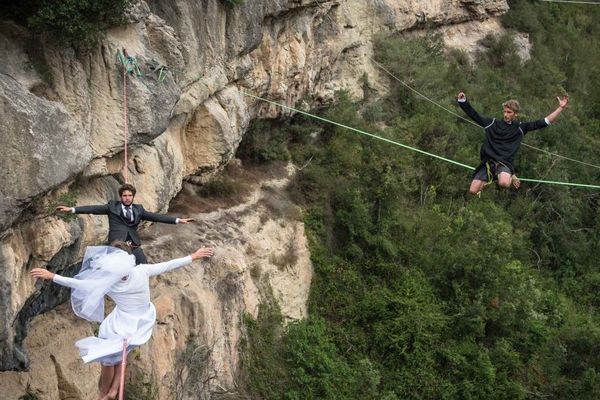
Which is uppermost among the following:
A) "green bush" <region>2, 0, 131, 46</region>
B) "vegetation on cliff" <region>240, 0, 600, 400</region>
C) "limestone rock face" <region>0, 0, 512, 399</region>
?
"green bush" <region>2, 0, 131, 46</region>

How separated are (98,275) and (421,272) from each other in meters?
13.4

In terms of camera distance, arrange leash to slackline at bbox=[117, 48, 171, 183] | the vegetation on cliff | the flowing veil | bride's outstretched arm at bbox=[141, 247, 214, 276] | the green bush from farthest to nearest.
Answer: the vegetation on cliff
leash to slackline at bbox=[117, 48, 171, 183]
the green bush
bride's outstretched arm at bbox=[141, 247, 214, 276]
the flowing veil

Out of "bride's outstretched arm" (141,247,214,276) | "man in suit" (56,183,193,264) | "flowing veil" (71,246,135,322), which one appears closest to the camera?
"flowing veil" (71,246,135,322)

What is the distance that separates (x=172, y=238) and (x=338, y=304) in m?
5.85

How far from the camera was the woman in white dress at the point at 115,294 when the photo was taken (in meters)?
8.62

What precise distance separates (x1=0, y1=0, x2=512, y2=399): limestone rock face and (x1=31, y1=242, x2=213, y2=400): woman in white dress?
855mm

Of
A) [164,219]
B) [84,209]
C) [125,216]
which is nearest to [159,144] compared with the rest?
[125,216]

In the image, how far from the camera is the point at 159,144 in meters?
13.7

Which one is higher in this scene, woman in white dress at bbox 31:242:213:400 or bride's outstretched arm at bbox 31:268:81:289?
bride's outstretched arm at bbox 31:268:81:289

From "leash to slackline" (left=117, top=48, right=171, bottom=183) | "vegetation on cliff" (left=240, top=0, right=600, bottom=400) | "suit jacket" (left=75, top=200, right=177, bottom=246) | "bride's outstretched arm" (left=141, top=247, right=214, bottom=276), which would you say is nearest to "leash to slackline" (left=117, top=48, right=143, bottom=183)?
"leash to slackline" (left=117, top=48, right=171, bottom=183)

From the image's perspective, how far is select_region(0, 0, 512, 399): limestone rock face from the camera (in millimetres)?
9234

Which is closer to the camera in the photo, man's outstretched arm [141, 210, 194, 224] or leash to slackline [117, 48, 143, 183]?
man's outstretched arm [141, 210, 194, 224]

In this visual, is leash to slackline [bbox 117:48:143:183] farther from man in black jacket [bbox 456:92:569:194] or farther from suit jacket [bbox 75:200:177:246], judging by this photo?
man in black jacket [bbox 456:92:569:194]

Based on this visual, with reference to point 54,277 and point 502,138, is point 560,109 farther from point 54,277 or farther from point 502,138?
point 54,277
